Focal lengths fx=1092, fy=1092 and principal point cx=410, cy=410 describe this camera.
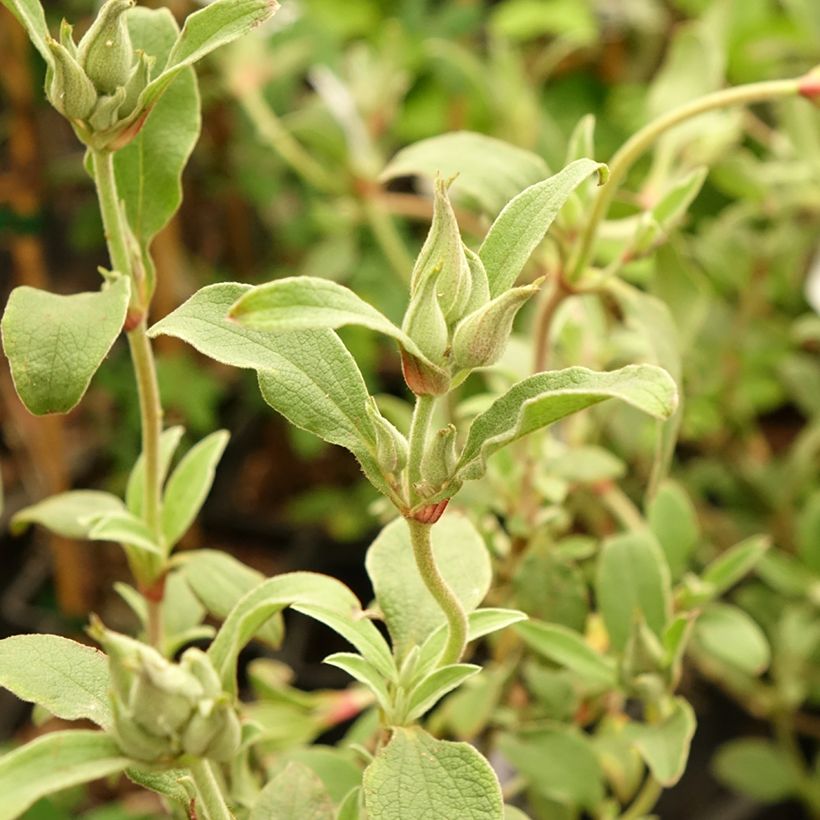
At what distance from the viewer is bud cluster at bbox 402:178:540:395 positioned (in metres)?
0.36

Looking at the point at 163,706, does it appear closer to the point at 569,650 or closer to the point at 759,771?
the point at 569,650

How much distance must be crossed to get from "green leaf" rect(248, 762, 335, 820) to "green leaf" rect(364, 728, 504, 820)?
0.06 metres

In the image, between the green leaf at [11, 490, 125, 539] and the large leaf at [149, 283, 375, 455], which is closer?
the large leaf at [149, 283, 375, 455]

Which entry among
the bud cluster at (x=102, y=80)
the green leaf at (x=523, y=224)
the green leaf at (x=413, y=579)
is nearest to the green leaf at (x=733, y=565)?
the green leaf at (x=413, y=579)

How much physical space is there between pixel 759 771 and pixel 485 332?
78 centimetres

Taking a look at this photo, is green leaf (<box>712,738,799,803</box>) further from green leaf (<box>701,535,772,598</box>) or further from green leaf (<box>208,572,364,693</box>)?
green leaf (<box>208,572,364,693</box>)

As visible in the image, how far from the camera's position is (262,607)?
409mm

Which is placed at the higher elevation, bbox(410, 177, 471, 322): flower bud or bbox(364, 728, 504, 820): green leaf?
bbox(410, 177, 471, 322): flower bud

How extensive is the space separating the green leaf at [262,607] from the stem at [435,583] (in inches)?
1.9

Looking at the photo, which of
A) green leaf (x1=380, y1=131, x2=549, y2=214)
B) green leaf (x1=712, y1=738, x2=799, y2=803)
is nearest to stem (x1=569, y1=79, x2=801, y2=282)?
green leaf (x1=380, y1=131, x2=549, y2=214)

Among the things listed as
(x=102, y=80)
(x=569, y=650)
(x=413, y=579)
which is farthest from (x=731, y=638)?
(x=102, y=80)

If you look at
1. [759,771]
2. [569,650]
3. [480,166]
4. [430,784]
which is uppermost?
[480,166]

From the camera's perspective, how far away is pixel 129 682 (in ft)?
1.12

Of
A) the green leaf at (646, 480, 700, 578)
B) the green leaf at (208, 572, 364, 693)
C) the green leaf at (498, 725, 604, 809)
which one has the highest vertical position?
the green leaf at (208, 572, 364, 693)
